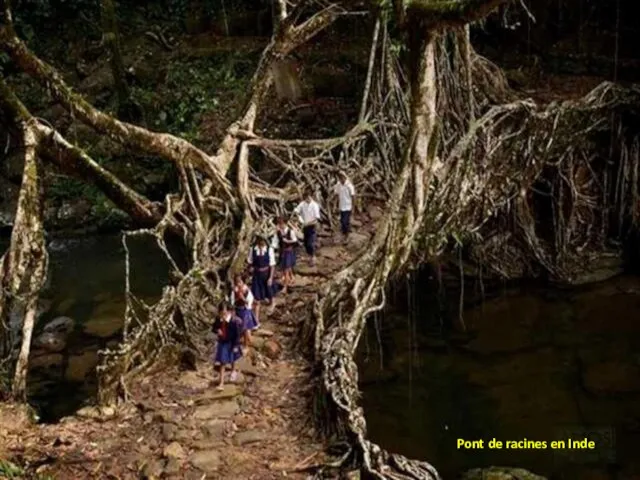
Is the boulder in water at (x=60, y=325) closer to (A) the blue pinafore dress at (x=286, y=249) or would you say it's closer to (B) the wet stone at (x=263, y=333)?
(A) the blue pinafore dress at (x=286, y=249)

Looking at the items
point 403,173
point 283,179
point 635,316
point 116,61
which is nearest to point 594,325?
point 635,316

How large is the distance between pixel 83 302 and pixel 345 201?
19.4ft

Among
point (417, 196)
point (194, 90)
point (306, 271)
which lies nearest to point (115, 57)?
point (194, 90)

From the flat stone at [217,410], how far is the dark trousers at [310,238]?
3.71 m

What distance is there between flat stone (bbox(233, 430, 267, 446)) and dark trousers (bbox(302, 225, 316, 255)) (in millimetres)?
4237

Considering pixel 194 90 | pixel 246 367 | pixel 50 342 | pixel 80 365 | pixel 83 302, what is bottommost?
pixel 80 365

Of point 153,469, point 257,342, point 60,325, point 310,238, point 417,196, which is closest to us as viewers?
point 153,469

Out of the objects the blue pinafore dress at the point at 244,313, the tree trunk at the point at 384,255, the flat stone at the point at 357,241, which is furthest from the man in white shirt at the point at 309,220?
the blue pinafore dress at the point at 244,313

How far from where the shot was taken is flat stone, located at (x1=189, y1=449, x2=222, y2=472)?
7.36 metres

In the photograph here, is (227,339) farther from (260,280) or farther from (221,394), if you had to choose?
(260,280)

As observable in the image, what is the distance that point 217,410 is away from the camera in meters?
8.32

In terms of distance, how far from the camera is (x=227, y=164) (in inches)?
459

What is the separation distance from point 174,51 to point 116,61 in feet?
9.57

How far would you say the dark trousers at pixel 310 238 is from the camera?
11.7 metres
